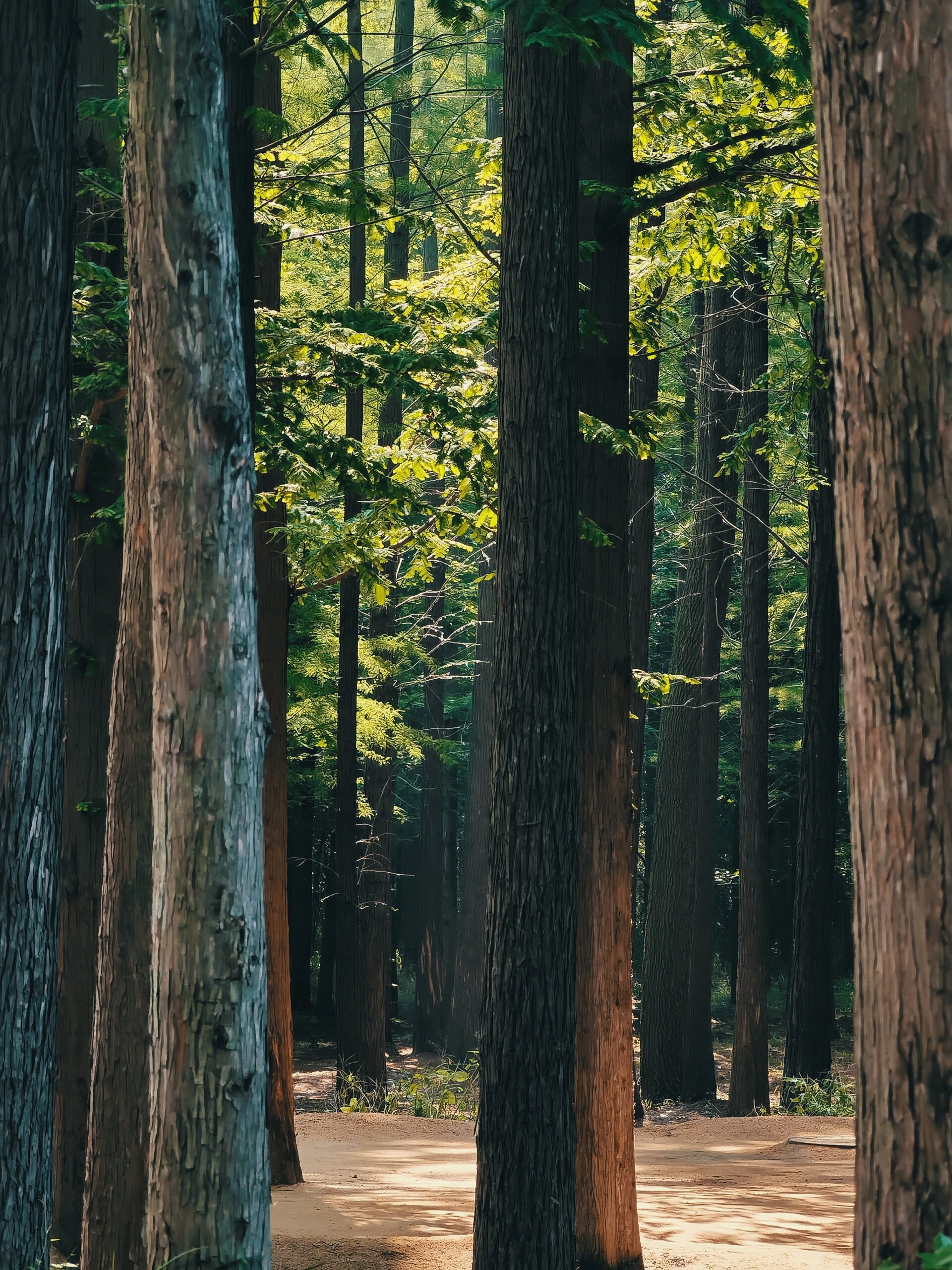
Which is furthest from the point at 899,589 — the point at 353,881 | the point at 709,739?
the point at 709,739

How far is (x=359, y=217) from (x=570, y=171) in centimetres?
318

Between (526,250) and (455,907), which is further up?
(526,250)

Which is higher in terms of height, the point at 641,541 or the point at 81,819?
the point at 641,541

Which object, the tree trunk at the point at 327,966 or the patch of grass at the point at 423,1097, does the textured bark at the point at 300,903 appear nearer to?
the tree trunk at the point at 327,966

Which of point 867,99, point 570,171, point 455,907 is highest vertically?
point 570,171

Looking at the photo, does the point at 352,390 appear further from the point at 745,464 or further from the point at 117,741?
the point at 745,464

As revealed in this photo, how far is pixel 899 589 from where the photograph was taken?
2.64 metres

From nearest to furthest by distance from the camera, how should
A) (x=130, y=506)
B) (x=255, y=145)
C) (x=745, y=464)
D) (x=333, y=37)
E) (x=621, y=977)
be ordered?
(x=130, y=506) → (x=621, y=977) → (x=333, y=37) → (x=255, y=145) → (x=745, y=464)

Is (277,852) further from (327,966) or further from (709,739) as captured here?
(327,966)

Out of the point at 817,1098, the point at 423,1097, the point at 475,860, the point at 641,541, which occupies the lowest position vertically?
the point at 423,1097

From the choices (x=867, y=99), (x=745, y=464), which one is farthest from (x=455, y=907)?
(x=867, y=99)

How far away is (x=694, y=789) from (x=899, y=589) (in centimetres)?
1639

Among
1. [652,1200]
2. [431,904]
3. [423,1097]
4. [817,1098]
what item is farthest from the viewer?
[431,904]

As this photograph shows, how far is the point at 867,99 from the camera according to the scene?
106 inches
